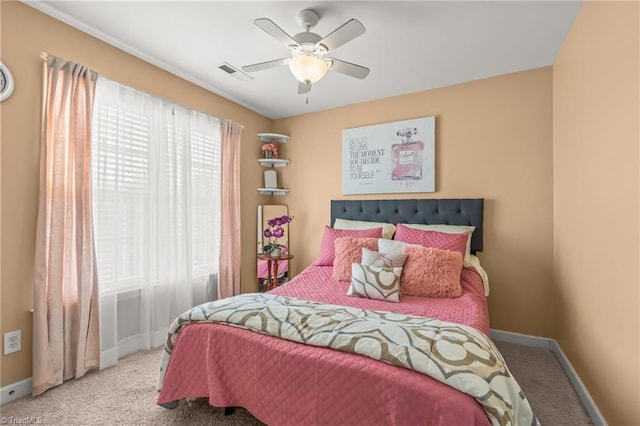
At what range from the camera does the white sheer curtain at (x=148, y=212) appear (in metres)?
2.29

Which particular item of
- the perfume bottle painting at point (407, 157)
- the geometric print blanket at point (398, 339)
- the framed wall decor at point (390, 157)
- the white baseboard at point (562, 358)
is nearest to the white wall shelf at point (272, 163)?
the framed wall decor at point (390, 157)

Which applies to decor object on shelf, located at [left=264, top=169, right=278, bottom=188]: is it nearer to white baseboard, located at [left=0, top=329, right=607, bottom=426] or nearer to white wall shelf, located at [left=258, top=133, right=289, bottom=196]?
white wall shelf, located at [left=258, top=133, right=289, bottom=196]

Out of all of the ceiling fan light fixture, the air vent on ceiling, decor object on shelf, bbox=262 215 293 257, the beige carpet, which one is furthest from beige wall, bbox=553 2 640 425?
decor object on shelf, bbox=262 215 293 257

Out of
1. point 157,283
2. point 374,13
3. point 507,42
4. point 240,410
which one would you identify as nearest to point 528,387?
point 240,410

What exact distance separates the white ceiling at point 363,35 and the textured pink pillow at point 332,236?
4.92 feet

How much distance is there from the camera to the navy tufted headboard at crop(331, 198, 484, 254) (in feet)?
9.32

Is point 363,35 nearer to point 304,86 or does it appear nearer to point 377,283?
point 304,86

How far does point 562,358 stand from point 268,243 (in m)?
3.04

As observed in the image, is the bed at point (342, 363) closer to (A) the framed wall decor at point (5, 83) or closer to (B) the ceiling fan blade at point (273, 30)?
(B) the ceiling fan blade at point (273, 30)

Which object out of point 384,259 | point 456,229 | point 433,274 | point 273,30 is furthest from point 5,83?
point 456,229

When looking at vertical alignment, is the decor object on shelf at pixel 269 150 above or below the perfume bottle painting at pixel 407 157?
above

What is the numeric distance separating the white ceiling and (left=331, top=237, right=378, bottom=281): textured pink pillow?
5.16 feet

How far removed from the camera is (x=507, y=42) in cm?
227

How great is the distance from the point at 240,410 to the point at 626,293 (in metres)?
2.09
